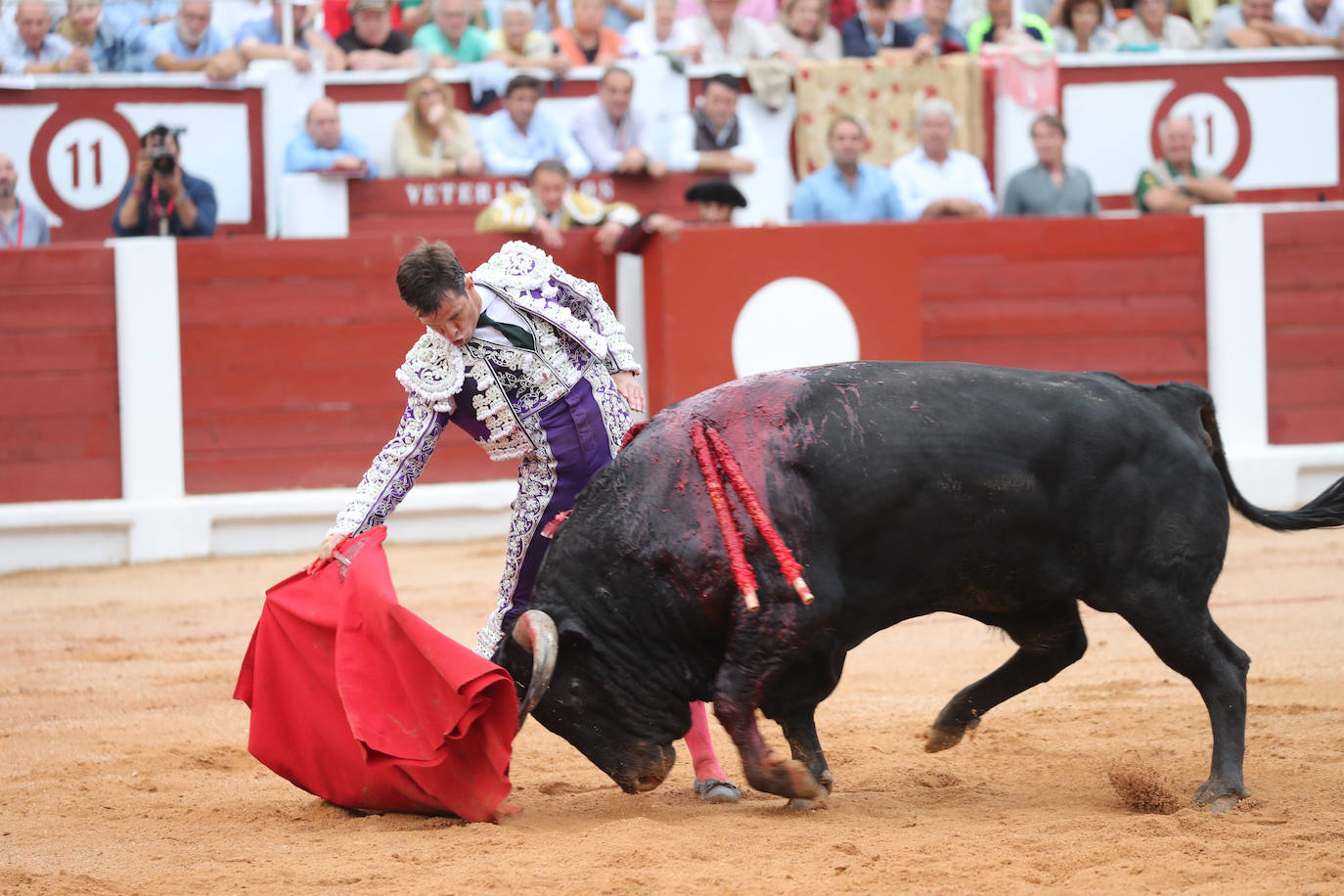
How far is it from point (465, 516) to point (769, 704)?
4.59 meters

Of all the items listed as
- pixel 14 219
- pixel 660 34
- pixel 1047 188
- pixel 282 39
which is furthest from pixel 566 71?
pixel 14 219

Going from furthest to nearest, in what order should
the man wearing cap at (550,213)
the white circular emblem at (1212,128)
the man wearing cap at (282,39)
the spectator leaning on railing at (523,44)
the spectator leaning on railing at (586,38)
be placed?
the white circular emblem at (1212,128), the spectator leaning on railing at (586,38), the spectator leaning on railing at (523,44), the man wearing cap at (282,39), the man wearing cap at (550,213)

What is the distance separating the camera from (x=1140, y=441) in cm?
322

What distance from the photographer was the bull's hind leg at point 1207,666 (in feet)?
10.5

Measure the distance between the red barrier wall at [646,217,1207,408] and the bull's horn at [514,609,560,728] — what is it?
13.9ft

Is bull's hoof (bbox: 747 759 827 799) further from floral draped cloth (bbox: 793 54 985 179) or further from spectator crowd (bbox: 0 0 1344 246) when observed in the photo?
floral draped cloth (bbox: 793 54 985 179)

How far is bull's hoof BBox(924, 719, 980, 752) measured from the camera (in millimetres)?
3609

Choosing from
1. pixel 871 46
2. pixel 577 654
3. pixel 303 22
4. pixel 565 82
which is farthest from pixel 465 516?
pixel 577 654

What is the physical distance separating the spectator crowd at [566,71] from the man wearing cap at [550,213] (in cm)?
1

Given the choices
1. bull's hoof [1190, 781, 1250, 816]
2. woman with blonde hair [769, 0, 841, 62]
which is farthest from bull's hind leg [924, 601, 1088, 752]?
woman with blonde hair [769, 0, 841, 62]

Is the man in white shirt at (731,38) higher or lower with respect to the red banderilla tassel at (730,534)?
higher

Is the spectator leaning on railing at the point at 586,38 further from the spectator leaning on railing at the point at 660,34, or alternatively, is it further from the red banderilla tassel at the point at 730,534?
the red banderilla tassel at the point at 730,534

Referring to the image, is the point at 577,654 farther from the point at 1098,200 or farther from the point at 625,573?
the point at 1098,200

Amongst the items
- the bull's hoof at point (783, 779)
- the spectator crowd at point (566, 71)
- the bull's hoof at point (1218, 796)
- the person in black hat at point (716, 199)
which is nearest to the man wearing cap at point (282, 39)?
the spectator crowd at point (566, 71)
